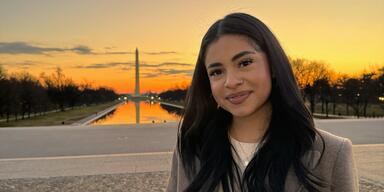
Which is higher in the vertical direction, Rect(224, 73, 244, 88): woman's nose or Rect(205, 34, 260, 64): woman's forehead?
Rect(205, 34, 260, 64): woman's forehead

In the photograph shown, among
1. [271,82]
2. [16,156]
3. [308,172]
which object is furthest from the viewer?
[16,156]

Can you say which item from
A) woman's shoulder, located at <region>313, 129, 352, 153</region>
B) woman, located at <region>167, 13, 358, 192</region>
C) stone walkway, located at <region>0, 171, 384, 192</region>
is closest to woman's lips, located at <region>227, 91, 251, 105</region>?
woman, located at <region>167, 13, 358, 192</region>

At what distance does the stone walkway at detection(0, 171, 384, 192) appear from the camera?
21.4ft

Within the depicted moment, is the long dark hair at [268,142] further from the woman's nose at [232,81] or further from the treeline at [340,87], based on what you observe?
the treeline at [340,87]

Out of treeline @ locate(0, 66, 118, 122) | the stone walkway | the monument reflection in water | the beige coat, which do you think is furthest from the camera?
treeline @ locate(0, 66, 118, 122)

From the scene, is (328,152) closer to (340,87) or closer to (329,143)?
(329,143)

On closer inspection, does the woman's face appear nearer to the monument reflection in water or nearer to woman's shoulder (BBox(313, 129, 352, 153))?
woman's shoulder (BBox(313, 129, 352, 153))

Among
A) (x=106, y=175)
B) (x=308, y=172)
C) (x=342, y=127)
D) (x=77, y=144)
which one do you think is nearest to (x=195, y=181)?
(x=308, y=172)

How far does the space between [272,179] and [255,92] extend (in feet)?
0.91

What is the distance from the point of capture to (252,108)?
1369 mm

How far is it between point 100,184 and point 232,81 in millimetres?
5873

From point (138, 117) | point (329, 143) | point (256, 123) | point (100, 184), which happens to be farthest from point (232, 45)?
point (138, 117)

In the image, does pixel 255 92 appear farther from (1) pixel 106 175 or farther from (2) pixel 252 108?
(1) pixel 106 175

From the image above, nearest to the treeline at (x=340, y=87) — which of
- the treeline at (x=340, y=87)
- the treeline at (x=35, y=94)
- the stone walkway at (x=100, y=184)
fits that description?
the treeline at (x=340, y=87)
